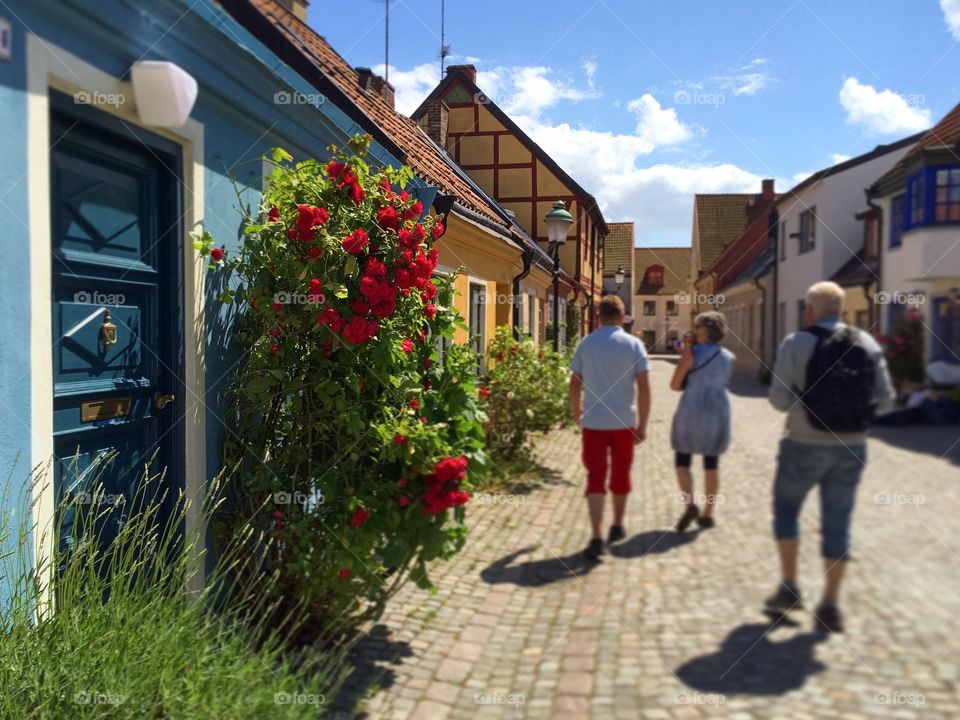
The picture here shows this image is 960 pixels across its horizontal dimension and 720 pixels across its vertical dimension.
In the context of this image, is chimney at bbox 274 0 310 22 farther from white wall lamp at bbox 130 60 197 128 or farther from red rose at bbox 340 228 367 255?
red rose at bbox 340 228 367 255

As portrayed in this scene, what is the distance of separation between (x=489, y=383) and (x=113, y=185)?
235 cm

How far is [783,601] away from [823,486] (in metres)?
0.29

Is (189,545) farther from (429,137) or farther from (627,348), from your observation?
(429,137)

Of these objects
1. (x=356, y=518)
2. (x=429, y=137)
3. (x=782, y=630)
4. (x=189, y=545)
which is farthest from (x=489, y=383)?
(x=429, y=137)

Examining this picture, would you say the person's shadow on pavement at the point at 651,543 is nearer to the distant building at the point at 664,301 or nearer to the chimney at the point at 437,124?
the distant building at the point at 664,301

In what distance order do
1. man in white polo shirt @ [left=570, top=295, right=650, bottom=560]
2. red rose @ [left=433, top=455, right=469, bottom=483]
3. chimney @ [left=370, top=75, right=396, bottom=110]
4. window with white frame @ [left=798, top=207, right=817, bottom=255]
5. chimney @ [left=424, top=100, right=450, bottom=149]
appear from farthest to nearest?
chimney @ [left=370, top=75, right=396, bottom=110] < chimney @ [left=424, top=100, right=450, bottom=149] < red rose @ [left=433, top=455, right=469, bottom=483] < man in white polo shirt @ [left=570, top=295, right=650, bottom=560] < window with white frame @ [left=798, top=207, right=817, bottom=255]

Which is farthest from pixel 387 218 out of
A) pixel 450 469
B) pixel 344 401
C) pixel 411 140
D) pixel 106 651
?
pixel 411 140

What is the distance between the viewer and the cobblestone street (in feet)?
3.39

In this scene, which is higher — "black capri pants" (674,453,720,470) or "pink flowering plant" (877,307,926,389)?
"pink flowering plant" (877,307,926,389)

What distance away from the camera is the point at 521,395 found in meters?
3.14

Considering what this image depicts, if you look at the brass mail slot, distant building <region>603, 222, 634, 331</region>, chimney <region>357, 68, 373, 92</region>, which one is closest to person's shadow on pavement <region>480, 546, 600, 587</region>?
distant building <region>603, 222, 634, 331</region>

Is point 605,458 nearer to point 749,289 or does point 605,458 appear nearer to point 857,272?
point 749,289

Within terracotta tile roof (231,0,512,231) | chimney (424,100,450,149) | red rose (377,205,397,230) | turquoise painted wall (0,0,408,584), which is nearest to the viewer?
turquoise painted wall (0,0,408,584)

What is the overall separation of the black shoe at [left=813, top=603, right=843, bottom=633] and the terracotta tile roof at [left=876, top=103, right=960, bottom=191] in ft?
2.33
